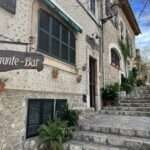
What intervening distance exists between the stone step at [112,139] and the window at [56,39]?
A: 2.18 m

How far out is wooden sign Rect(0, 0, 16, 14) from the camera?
A: 138 inches

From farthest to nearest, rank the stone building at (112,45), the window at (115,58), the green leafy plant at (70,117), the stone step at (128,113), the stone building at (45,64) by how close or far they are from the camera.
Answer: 1. the window at (115,58)
2. the stone building at (112,45)
3. the stone step at (128,113)
4. the green leafy plant at (70,117)
5. the stone building at (45,64)

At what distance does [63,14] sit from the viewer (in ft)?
18.1

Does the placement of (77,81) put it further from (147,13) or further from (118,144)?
(147,13)

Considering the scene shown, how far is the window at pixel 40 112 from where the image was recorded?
13.8ft

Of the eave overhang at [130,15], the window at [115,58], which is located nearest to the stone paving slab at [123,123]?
the window at [115,58]

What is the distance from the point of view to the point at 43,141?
160 inches

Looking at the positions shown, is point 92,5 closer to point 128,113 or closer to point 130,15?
point 128,113

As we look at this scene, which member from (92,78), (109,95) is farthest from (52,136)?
(109,95)

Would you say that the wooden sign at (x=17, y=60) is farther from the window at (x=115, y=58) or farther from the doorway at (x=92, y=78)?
the window at (x=115, y=58)

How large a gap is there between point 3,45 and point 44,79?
1423 mm

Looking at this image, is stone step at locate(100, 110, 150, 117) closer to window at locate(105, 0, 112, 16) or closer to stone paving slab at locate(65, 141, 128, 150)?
stone paving slab at locate(65, 141, 128, 150)

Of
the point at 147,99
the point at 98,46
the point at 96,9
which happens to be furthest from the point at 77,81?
the point at 96,9

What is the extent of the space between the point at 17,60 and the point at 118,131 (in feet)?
9.55
